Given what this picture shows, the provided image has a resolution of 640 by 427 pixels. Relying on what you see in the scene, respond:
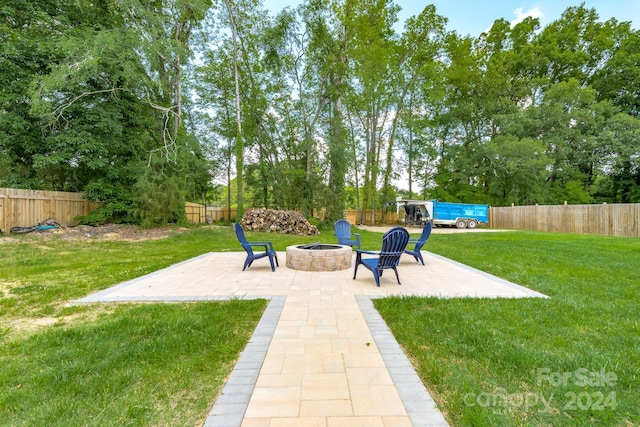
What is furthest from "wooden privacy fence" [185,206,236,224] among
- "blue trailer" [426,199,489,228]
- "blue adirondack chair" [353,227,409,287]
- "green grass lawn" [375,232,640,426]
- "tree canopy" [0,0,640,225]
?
"green grass lawn" [375,232,640,426]

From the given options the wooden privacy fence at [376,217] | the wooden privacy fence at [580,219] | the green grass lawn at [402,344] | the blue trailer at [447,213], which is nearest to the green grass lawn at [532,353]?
the green grass lawn at [402,344]

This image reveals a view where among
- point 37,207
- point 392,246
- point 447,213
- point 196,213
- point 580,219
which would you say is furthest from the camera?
point 196,213

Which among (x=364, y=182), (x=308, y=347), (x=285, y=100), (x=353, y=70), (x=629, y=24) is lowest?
(x=308, y=347)

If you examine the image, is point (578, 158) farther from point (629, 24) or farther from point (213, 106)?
point (213, 106)

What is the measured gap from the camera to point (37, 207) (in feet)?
36.0

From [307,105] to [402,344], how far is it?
688 inches

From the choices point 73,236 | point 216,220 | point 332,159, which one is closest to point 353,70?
point 332,159

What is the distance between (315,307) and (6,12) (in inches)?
691

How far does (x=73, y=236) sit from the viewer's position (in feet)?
32.7

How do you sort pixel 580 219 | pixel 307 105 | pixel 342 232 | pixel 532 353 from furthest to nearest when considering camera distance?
1. pixel 307 105
2. pixel 580 219
3. pixel 342 232
4. pixel 532 353

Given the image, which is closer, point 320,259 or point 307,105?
point 320,259

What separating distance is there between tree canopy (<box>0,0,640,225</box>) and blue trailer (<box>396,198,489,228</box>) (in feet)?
12.8

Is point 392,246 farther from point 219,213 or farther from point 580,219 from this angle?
point 219,213

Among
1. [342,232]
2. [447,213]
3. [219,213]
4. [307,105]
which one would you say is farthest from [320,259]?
[219,213]
